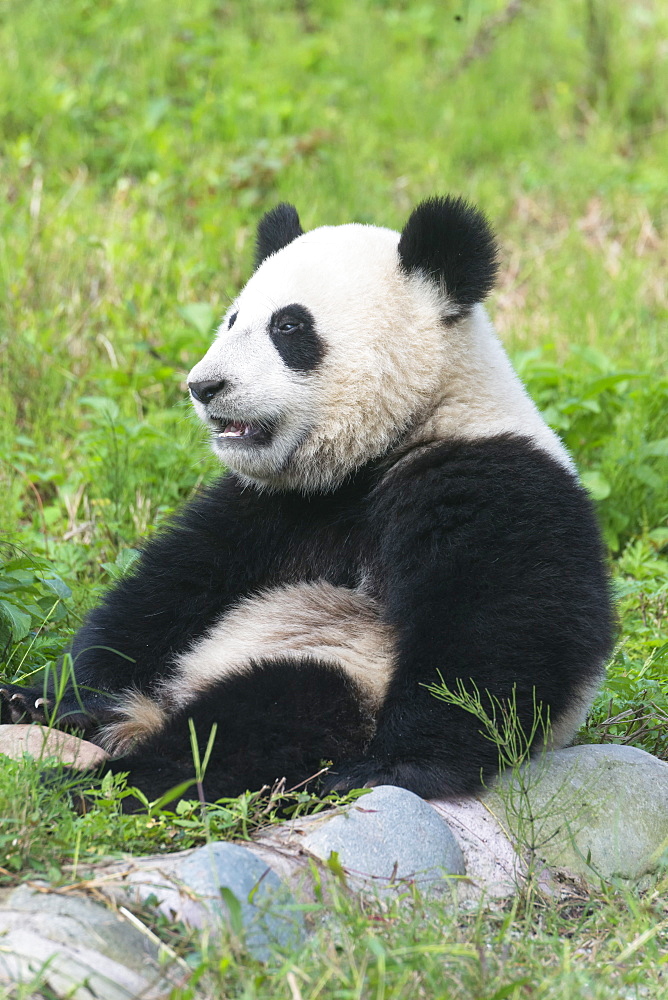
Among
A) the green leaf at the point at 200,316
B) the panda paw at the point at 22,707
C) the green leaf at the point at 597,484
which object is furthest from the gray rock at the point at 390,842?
the green leaf at the point at 200,316

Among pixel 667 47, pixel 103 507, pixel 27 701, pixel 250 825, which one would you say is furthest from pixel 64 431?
pixel 667 47

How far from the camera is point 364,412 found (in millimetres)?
3330

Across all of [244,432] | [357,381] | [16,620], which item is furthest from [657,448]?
[16,620]

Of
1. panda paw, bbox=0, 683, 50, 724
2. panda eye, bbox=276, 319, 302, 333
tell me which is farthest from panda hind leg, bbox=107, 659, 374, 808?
panda eye, bbox=276, 319, 302, 333

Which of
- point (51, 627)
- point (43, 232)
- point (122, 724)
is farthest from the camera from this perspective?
point (43, 232)

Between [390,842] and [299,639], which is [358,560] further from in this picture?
[390,842]

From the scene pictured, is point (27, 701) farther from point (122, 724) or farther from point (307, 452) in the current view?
point (307, 452)

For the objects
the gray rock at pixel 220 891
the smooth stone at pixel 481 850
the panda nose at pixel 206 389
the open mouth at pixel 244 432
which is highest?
the panda nose at pixel 206 389

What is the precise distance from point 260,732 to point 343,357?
115 centimetres

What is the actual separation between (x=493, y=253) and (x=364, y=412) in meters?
0.64

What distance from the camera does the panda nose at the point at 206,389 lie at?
3.26 m

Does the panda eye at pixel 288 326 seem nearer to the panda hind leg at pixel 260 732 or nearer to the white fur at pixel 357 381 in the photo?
the white fur at pixel 357 381

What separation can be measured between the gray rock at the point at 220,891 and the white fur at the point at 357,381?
1333 millimetres

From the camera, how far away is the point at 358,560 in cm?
333
